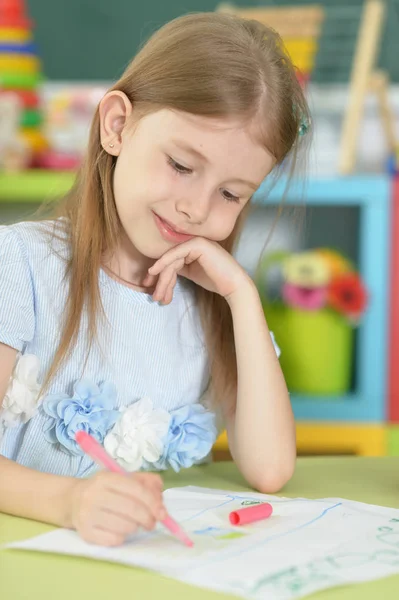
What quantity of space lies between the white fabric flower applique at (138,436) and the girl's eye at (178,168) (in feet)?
0.86

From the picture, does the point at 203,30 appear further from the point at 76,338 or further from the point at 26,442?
the point at 26,442

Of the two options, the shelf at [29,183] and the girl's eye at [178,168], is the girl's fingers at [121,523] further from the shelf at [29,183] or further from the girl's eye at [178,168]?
the shelf at [29,183]

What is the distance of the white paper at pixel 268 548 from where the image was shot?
709 mm

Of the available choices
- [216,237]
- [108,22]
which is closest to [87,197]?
[216,237]

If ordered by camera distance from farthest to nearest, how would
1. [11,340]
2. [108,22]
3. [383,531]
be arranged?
1. [108,22]
2. [11,340]
3. [383,531]

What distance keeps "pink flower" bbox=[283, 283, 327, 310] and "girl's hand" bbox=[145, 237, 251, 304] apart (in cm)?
108

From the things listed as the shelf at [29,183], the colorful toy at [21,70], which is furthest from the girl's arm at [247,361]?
the colorful toy at [21,70]

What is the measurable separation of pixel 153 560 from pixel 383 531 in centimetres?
23

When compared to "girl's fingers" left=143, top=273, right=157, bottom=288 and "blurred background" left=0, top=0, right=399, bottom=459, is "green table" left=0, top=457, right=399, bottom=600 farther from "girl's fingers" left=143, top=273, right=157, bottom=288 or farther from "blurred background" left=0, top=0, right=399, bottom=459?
"blurred background" left=0, top=0, right=399, bottom=459

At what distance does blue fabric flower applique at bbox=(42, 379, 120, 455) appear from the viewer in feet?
3.36

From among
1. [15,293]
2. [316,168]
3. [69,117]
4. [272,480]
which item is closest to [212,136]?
[15,293]

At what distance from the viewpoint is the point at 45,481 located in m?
0.89

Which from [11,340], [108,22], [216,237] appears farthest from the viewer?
[108,22]

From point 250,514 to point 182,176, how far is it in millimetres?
364
